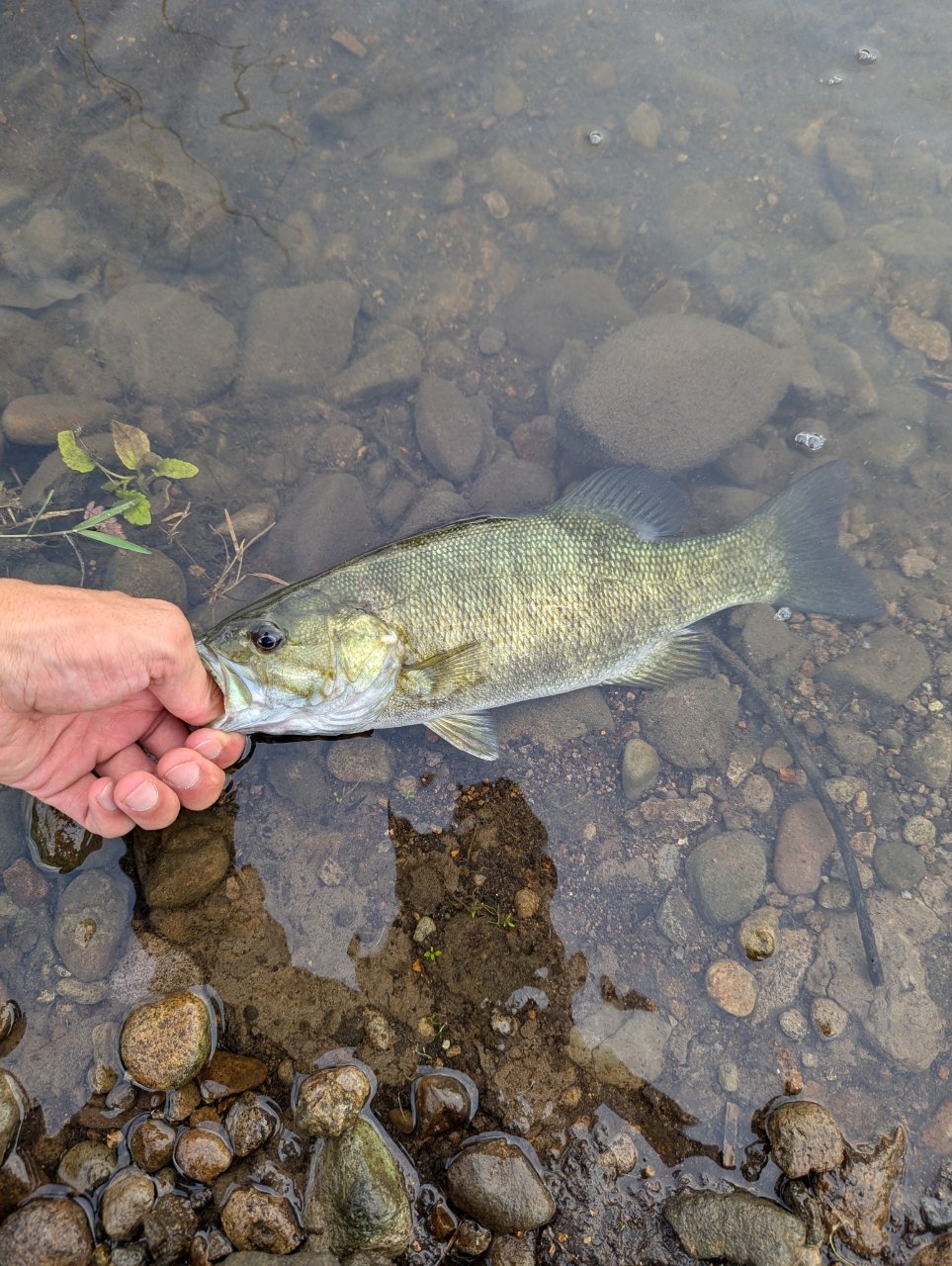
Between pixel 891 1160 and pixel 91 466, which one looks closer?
pixel 891 1160

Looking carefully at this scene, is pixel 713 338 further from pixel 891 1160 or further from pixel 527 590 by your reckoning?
pixel 891 1160

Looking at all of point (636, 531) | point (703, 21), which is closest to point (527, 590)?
point (636, 531)

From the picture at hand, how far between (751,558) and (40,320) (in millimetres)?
5586

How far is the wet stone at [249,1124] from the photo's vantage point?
289cm

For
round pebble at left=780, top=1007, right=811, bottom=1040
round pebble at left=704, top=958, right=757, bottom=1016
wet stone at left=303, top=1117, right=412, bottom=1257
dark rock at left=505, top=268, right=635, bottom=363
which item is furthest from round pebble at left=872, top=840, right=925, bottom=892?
dark rock at left=505, top=268, right=635, bottom=363

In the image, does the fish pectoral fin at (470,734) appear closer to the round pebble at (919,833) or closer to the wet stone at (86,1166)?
the wet stone at (86,1166)

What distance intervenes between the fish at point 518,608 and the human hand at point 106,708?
0.94ft

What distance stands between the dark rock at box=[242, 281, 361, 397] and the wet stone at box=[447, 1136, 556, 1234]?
5.18 m

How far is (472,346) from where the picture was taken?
18.9 feet

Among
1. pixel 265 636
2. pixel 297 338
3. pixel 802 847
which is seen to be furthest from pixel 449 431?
pixel 802 847

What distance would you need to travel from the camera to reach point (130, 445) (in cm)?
459

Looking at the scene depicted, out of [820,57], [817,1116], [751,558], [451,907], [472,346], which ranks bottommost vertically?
[817,1116]

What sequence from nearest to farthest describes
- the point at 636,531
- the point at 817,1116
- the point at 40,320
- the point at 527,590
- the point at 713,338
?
the point at 817,1116 < the point at 527,590 < the point at 636,531 < the point at 40,320 < the point at 713,338

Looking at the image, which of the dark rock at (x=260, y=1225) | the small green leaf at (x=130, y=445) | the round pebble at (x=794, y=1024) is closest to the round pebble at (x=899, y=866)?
the round pebble at (x=794, y=1024)
